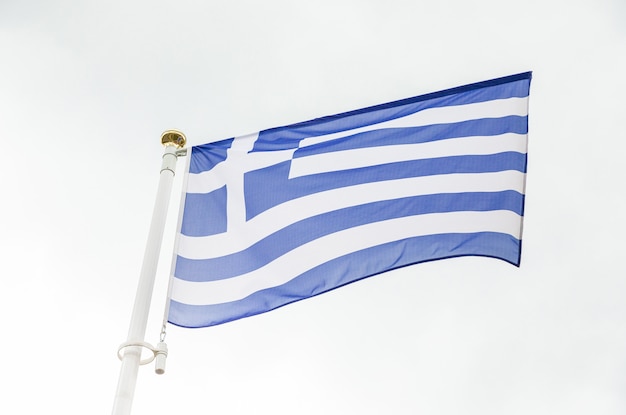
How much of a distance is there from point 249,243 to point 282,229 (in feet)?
1.29

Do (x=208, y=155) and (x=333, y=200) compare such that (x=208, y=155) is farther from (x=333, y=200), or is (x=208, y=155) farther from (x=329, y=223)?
(x=329, y=223)

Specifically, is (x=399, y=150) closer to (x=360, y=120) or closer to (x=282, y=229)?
(x=360, y=120)

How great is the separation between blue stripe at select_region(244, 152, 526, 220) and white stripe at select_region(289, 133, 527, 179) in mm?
63

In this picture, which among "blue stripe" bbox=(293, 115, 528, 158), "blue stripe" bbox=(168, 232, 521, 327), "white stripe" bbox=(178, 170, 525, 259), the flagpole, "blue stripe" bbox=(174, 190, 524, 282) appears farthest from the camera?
"blue stripe" bbox=(293, 115, 528, 158)

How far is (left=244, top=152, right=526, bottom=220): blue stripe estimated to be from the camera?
9.05 meters

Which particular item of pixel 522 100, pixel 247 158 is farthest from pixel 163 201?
pixel 522 100

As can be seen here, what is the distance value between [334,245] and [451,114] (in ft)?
6.94

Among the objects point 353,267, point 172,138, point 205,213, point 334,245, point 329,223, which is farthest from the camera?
point 172,138

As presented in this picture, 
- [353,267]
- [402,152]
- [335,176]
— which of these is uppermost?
[402,152]

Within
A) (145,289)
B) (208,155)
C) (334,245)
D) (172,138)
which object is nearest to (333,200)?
(334,245)

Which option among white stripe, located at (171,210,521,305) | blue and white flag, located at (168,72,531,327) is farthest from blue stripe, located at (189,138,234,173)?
white stripe, located at (171,210,521,305)

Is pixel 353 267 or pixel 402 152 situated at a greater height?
pixel 402 152

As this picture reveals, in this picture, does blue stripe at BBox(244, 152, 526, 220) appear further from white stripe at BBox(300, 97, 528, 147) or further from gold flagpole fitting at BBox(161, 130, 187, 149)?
gold flagpole fitting at BBox(161, 130, 187, 149)

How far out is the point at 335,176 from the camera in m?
9.32
